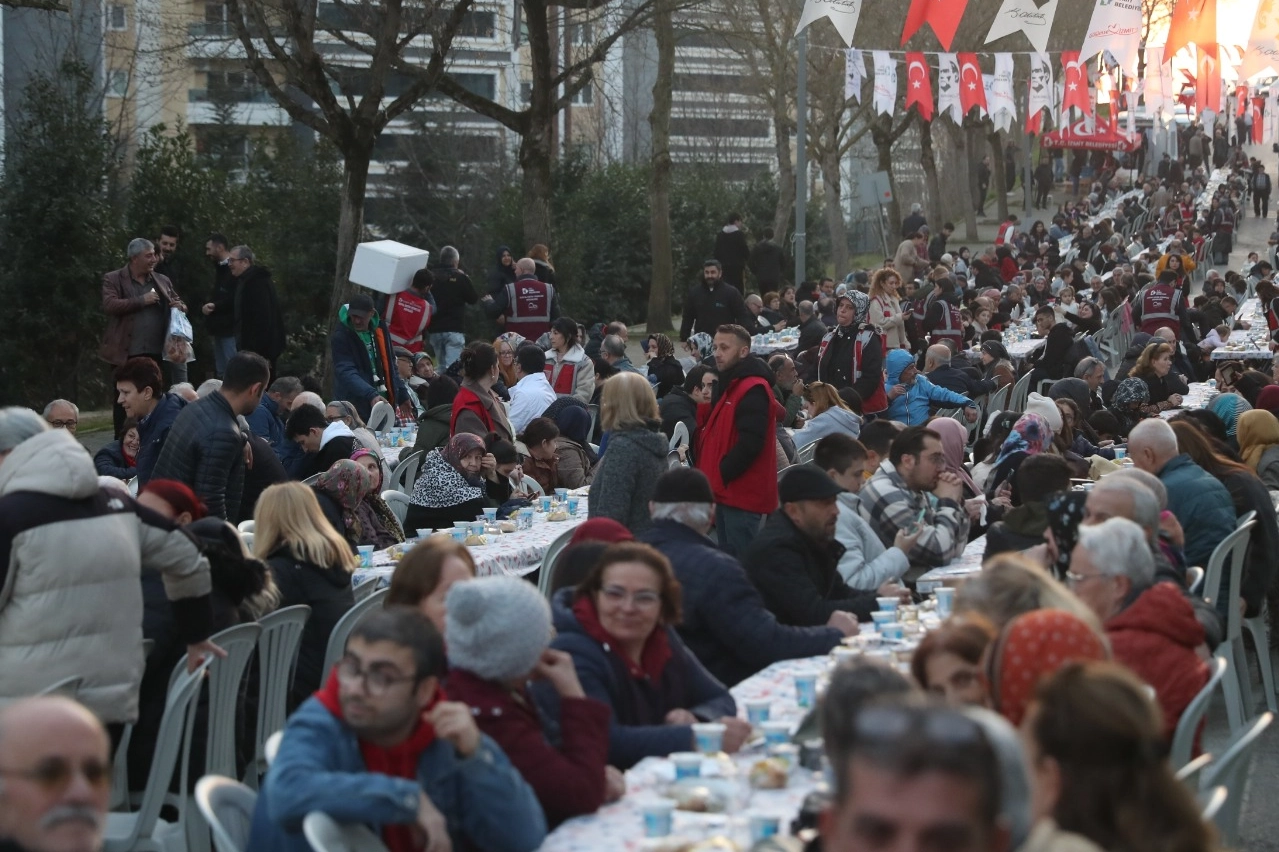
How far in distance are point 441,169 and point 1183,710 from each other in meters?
36.1

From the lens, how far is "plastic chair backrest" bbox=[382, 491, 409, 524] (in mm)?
10453

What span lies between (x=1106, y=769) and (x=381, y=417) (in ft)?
36.3

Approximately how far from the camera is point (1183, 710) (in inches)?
201

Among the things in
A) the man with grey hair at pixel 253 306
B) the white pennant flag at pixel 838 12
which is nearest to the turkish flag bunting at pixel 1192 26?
the white pennant flag at pixel 838 12

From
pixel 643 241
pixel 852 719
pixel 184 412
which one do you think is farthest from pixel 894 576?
pixel 643 241

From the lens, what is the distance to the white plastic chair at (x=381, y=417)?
13.7 metres

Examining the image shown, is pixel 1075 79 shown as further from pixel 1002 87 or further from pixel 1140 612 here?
pixel 1140 612

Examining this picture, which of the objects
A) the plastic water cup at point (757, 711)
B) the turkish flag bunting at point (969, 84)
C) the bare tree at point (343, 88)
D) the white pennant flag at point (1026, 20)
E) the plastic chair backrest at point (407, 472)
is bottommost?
the plastic chair backrest at point (407, 472)

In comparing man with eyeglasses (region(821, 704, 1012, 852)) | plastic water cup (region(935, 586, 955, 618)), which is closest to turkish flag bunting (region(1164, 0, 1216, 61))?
plastic water cup (region(935, 586, 955, 618))

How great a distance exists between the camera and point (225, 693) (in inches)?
239

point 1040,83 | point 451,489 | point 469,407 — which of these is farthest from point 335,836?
point 1040,83

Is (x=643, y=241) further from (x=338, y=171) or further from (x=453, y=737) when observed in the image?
(x=453, y=737)

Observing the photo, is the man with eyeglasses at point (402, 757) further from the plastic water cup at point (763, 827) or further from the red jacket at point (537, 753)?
the plastic water cup at point (763, 827)

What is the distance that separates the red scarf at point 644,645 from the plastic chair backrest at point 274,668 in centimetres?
167
